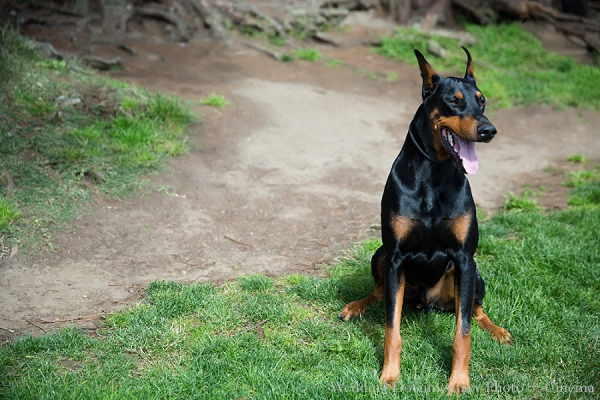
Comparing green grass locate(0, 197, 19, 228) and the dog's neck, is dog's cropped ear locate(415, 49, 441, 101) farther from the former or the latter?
green grass locate(0, 197, 19, 228)

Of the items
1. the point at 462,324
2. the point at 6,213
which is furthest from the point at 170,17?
the point at 462,324

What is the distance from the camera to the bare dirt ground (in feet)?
16.0

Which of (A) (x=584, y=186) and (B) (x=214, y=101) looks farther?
(B) (x=214, y=101)

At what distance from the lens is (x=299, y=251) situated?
5.60 metres

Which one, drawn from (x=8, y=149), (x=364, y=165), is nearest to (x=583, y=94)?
(x=364, y=165)

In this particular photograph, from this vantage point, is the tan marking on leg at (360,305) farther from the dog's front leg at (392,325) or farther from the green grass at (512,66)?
the green grass at (512,66)

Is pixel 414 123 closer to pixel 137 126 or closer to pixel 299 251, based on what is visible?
pixel 299 251

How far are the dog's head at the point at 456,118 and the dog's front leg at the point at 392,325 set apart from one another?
2.45 ft

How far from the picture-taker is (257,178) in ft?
23.1

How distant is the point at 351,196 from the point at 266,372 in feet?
11.5

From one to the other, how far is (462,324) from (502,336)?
60 cm

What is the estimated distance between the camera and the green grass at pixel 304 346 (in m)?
3.47

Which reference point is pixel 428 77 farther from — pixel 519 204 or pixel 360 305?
pixel 519 204

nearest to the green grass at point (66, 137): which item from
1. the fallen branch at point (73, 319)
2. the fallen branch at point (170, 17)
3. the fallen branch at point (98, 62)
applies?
the fallen branch at point (98, 62)
